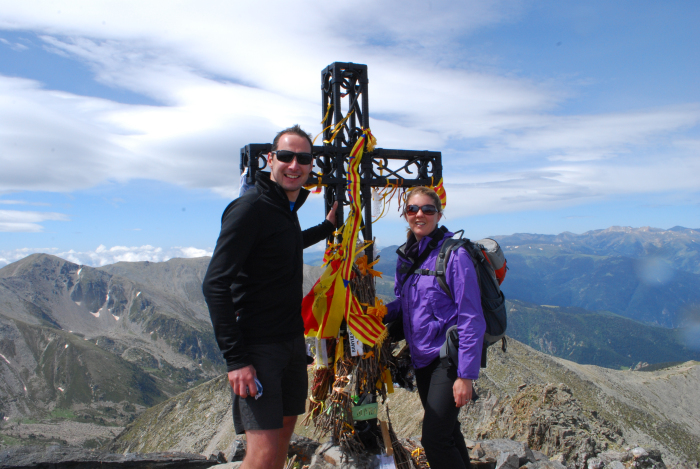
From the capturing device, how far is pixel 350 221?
576 cm

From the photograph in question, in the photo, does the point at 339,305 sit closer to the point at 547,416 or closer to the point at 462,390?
the point at 462,390

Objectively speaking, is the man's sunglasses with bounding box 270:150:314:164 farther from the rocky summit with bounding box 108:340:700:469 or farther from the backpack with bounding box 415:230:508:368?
the rocky summit with bounding box 108:340:700:469

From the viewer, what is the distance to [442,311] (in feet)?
15.2

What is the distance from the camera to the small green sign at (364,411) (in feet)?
18.4

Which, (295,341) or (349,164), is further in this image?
(349,164)

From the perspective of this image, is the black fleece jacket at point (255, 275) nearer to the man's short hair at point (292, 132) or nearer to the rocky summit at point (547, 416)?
the man's short hair at point (292, 132)

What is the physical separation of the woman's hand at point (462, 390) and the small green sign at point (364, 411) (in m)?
1.65

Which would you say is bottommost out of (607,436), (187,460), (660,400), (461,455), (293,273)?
(660,400)

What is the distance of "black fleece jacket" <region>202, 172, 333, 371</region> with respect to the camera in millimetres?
3588

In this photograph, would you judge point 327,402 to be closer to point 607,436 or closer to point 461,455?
point 461,455

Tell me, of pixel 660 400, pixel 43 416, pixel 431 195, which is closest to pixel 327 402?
pixel 431 195

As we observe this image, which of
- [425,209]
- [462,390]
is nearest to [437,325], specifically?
[462,390]

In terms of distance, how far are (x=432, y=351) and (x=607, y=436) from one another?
10.8 metres

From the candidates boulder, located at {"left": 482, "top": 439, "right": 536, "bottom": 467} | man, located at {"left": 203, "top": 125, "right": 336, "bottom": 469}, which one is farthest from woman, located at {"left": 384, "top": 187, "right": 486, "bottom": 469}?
boulder, located at {"left": 482, "top": 439, "right": 536, "bottom": 467}
